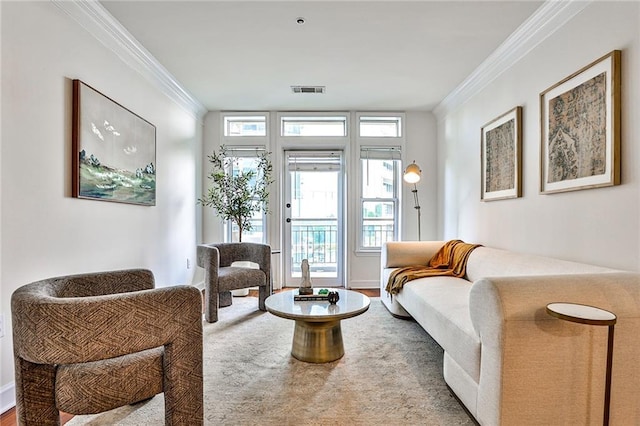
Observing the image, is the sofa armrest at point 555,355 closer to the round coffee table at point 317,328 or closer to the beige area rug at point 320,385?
the beige area rug at point 320,385

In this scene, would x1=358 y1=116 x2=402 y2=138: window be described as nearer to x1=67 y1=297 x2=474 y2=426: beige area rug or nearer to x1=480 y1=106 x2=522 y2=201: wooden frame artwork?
x1=480 y1=106 x2=522 y2=201: wooden frame artwork

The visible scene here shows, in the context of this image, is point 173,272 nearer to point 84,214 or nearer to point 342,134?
point 84,214

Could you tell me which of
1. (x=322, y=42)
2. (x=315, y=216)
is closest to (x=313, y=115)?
(x=315, y=216)

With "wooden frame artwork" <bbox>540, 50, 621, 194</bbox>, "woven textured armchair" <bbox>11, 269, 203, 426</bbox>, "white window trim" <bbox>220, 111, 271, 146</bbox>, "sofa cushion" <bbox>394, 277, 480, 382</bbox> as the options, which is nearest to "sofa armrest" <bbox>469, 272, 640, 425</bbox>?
"sofa cushion" <bbox>394, 277, 480, 382</bbox>

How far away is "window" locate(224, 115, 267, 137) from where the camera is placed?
472 centimetres

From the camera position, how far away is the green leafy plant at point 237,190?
4223 mm

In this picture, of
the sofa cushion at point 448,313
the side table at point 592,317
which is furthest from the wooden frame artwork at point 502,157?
the side table at point 592,317

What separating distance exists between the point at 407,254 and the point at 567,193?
1.63 meters

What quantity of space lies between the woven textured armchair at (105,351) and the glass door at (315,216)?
3.43m

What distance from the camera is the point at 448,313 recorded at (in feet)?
6.55

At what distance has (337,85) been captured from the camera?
374cm

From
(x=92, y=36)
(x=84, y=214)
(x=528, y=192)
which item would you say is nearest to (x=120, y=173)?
(x=84, y=214)

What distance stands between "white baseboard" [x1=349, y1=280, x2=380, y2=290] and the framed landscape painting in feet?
9.21

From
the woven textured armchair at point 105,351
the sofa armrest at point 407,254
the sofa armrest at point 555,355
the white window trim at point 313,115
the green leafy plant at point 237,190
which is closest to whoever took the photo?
the woven textured armchair at point 105,351
